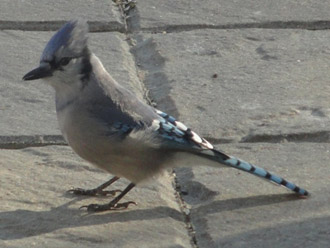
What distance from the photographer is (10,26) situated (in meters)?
6.03

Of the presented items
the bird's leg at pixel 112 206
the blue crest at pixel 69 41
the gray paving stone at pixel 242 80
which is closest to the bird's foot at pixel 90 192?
the bird's leg at pixel 112 206

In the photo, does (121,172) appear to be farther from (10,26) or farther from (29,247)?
(10,26)

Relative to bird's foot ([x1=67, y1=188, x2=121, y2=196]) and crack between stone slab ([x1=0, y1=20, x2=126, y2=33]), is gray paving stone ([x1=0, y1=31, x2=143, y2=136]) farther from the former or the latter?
bird's foot ([x1=67, y1=188, x2=121, y2=196])

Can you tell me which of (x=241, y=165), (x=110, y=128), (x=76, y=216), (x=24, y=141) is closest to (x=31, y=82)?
(x=24, y=141)

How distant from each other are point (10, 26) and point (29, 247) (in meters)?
2.52

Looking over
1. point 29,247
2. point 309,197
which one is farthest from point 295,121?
point 29,247

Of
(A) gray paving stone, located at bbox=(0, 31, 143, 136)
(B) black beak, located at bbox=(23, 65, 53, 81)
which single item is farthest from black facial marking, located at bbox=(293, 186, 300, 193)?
(A) gray paving stone, located at bbox=(0, 31, 143, 136)

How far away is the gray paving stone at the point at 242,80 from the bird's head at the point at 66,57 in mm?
781

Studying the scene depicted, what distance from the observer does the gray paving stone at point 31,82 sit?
4.89 meters

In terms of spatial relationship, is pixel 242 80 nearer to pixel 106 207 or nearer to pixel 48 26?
pixel 48 26

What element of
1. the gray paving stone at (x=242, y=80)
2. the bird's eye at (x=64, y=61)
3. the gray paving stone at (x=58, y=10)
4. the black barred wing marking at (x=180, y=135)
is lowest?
the gray paving stone at (x=242, y=80)

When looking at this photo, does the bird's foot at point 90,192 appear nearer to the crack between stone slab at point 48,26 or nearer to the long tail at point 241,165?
the long tail at point 241,165

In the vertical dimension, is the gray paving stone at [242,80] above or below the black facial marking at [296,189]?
below

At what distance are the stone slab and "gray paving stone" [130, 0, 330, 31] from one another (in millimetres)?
1587
